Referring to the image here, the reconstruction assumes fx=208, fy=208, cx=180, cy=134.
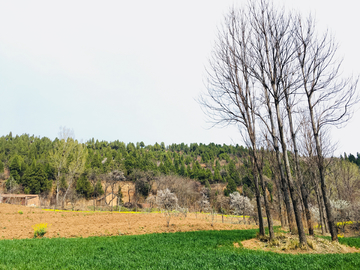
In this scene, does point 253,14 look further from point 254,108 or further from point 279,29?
point 254,108

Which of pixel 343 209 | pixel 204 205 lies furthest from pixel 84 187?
pixel 343 209

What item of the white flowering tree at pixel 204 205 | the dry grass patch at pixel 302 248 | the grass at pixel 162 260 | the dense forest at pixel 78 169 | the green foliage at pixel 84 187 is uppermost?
the dense forest at pixel 78 169

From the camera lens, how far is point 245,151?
12992 millimetres

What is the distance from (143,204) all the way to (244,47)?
51950 mm

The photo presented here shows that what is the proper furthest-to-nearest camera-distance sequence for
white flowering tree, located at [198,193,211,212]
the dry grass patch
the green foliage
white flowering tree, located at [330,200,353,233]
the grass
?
the green foliage → white flowering tree, located at [198,193,211,212] → white flowering tree, located at [330,200,353,233] → the dry grass patch → the grass

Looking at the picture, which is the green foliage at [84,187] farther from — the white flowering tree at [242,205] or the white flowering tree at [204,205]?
the white flowering tree at [242,205]

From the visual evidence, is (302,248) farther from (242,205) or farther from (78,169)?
(78,169)

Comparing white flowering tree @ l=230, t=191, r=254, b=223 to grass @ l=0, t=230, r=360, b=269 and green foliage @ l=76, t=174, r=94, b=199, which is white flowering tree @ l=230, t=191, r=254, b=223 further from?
green foliage @ l=76, t=174, r=94, b=199

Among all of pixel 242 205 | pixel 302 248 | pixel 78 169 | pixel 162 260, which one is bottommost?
pixel 242 205

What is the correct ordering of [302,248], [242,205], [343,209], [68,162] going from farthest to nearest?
[68,162] < [242,205] < [343,209] < [302,248]

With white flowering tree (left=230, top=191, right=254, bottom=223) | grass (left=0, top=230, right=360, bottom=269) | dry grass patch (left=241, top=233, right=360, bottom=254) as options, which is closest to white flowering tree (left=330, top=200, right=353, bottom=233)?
white flowering tree (left=230, top=191, right=254, bottom=223)

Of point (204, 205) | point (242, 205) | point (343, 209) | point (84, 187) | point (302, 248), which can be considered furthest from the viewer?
point (84, 187)

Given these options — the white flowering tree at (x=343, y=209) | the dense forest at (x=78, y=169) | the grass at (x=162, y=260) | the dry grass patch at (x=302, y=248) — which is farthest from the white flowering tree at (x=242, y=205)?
the grass at (x=162, y=260)

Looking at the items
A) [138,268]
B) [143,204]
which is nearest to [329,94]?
[138,268]
